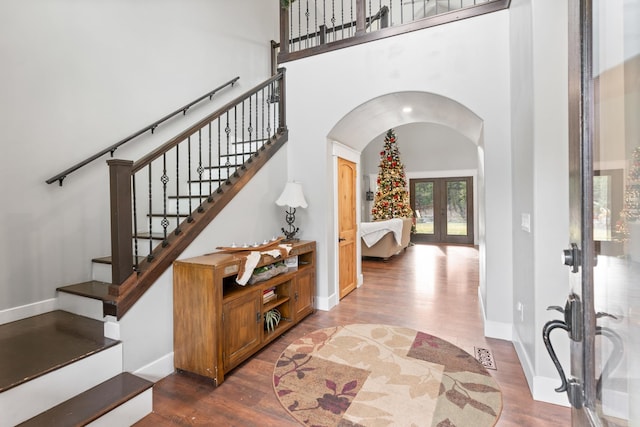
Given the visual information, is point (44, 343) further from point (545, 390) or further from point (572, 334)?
point (545, 390)

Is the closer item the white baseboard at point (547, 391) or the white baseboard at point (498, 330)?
the white baseboard at point (547, 391)

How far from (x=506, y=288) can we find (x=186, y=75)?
181 inches

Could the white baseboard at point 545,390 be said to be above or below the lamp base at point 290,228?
below

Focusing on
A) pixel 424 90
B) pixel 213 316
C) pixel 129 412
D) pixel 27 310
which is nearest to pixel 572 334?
pixel 213 316

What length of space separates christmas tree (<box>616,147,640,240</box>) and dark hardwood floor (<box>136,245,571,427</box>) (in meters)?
1.84

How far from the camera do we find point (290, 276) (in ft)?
10.7

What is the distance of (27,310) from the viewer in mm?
2500

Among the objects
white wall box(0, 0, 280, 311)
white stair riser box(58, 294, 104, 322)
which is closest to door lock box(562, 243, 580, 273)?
white stair riser box(58, 294, 104, 322)

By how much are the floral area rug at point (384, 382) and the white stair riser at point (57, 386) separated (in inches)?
45.7

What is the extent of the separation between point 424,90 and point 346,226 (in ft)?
6.97

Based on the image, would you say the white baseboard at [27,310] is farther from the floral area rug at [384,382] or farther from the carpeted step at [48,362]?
the floral area rug at [384,382]

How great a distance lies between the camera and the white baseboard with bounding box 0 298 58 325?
2390mm

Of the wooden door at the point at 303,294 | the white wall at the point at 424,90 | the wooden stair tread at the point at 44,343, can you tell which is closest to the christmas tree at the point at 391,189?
the white wall at the point at 424,90

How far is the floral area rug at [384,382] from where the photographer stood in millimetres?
1930
